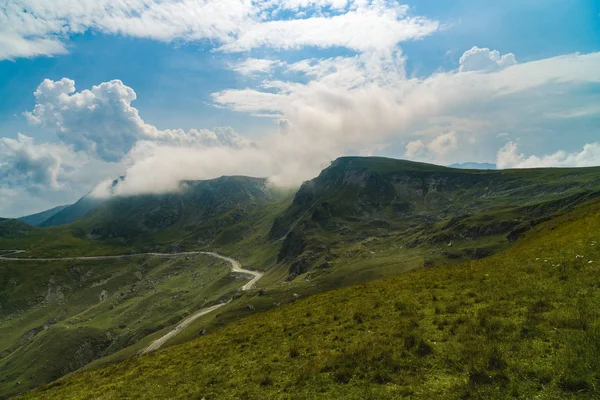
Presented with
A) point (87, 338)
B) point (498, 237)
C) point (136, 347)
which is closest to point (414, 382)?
point (136, 347)

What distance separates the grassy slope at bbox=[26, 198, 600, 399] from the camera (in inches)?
629

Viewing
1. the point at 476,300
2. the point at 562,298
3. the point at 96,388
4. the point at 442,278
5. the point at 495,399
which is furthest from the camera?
the point at 442,278

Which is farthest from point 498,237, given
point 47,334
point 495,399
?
point 47,334

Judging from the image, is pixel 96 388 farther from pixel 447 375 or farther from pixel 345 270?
pixel 345 270

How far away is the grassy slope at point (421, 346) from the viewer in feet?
52.4

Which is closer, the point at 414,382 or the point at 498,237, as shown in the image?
the point at 414,382

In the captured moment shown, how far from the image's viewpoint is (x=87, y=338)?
18875 centimetres

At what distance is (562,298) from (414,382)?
12.5 m

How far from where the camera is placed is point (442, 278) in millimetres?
34844

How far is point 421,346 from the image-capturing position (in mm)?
20297

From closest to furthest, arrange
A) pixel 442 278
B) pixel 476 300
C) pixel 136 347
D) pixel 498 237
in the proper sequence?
1. pixel 476 300
2. pixel 442 278
3. pixel 136 347
4. pixel 498 237

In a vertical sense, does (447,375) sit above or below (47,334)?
above

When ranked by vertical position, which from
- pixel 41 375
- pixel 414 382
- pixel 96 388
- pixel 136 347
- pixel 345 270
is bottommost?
pixel 41 375

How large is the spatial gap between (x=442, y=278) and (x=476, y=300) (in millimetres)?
9161
